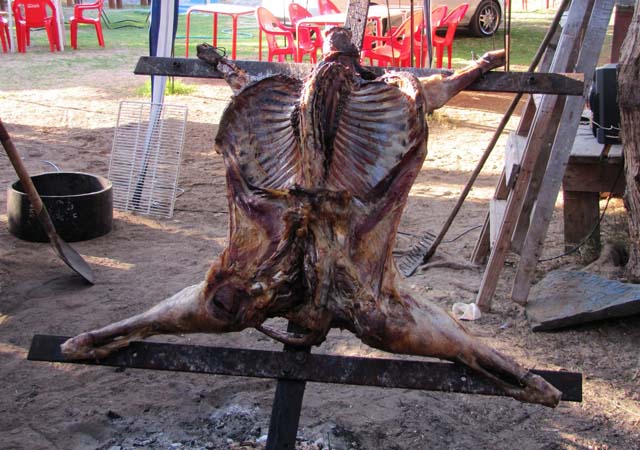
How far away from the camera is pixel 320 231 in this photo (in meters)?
2.24

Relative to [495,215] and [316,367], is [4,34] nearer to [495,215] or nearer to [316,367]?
[495,215]

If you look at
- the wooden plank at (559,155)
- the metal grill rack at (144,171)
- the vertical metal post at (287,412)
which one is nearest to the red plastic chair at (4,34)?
the metal grill rack at (144,171)

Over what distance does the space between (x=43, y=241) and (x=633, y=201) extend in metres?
4.12

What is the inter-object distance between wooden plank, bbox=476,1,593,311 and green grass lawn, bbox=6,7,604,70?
30.3ft

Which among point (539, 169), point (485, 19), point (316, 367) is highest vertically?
point (485, 19)

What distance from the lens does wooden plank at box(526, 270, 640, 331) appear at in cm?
412

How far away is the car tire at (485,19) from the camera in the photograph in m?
17.0

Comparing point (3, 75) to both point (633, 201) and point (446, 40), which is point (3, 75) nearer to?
point (446, 40)

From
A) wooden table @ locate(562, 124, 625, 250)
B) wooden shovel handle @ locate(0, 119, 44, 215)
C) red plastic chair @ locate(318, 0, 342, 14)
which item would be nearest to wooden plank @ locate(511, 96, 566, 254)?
wooden table @ locate(562, 124, 625, 250)

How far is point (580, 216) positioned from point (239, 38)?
1377 centimetres

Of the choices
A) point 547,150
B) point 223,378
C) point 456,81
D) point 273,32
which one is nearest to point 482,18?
point 273,32

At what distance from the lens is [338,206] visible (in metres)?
2.28

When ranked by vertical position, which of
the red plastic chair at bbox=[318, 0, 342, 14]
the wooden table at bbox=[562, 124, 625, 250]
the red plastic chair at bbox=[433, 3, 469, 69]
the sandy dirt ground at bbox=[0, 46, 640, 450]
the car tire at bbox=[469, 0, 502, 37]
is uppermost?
the car tire at bbox=[469, 0, 502, 37]

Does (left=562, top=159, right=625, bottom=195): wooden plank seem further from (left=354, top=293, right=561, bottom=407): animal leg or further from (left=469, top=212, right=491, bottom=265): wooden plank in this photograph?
(left=354, top=293, right=561, bottom=407): animal leg
